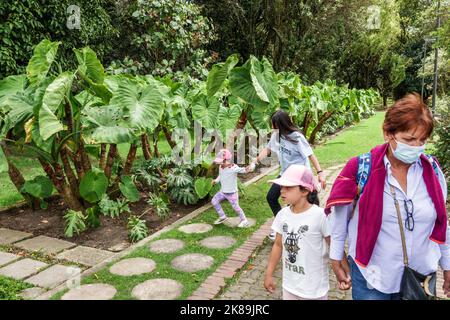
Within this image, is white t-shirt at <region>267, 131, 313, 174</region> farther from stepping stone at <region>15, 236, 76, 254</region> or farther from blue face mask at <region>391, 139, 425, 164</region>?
stepping stone at <region>15, 236, 76, 254</region>

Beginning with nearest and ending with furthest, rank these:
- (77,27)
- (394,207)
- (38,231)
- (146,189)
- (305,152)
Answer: (394,207) → (305,152) → (38,231) → (146,189) → (77,27)

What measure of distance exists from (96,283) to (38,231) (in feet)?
6.33

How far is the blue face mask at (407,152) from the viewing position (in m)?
2.24

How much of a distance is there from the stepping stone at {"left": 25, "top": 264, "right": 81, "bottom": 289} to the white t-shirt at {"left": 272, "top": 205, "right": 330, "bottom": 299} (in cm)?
244

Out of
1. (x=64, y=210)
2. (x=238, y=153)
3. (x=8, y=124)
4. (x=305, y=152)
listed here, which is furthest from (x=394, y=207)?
(x=238, y=153)

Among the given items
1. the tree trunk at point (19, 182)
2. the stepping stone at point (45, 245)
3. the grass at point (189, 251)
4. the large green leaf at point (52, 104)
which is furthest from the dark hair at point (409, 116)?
the tree trunk at point (19, 182)

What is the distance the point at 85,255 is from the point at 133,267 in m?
0.74

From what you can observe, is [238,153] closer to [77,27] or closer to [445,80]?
[77,27]

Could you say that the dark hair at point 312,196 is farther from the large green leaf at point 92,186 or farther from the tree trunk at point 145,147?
the tree trunk at point 145,147

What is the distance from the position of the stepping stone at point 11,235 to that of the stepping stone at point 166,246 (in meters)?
1.64

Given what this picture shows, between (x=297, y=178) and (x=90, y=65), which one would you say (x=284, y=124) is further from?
(x=90, y=65)

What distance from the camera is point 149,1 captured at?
12102 mm

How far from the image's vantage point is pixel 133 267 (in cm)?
445

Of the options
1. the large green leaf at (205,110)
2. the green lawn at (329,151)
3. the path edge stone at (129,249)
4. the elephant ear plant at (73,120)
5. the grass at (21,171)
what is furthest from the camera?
the green lawn at (329,151)
